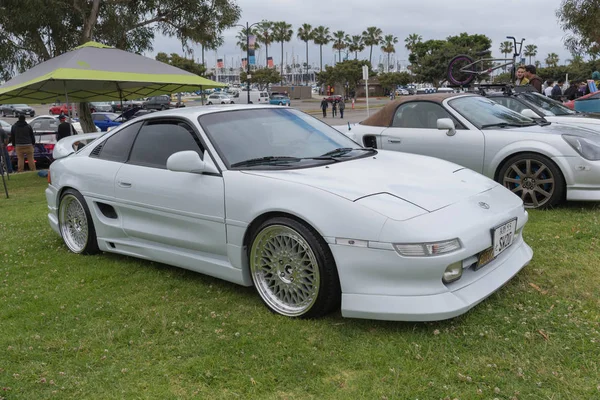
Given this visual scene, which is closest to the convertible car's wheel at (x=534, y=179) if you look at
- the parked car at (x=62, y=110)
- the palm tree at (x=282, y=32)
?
the parked car at (x=62, y=110)

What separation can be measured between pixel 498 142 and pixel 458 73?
7.57m

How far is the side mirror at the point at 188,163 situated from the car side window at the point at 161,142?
222 mm

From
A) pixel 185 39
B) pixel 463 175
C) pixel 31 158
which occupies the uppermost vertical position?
pixel 185 39

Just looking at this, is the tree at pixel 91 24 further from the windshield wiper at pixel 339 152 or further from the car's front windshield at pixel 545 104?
the windshield wiper at pixel 339 152

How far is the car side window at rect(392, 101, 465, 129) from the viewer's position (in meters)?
6.83

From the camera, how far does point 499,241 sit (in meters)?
3.47

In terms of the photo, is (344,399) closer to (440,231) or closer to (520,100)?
(440,231)

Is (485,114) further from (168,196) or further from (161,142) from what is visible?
(168,196)

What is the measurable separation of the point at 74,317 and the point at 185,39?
15.8m

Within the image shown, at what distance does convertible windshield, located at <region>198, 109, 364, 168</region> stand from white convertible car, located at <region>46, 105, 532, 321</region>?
14mm

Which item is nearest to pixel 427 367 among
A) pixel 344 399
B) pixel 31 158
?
pixel 344 399

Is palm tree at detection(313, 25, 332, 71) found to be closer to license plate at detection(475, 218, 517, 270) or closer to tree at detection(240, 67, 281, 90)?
tree at detection(240, 67, 281, 90)

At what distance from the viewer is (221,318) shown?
3.63 metres

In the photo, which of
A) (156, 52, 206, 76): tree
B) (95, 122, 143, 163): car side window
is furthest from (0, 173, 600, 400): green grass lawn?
(156, 52, 206, 76): tree
